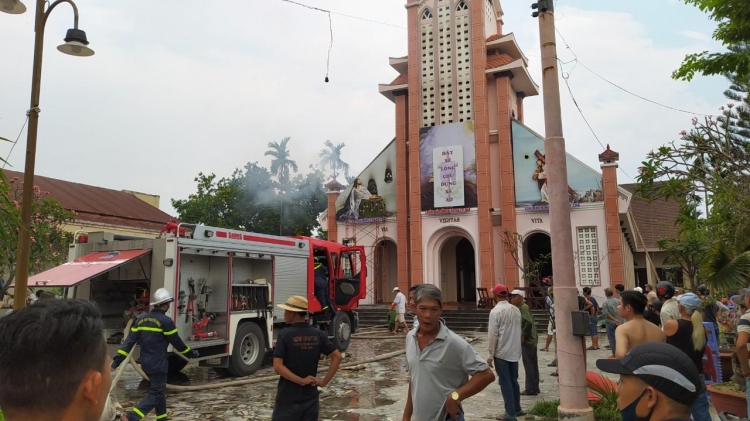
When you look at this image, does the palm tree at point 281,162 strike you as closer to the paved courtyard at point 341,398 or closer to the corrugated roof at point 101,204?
the corrugated roof at point 101,204

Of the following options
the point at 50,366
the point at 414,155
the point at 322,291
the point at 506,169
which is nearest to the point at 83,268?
the point at 322,291

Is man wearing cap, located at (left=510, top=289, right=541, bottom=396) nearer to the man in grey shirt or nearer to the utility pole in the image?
the utility pole

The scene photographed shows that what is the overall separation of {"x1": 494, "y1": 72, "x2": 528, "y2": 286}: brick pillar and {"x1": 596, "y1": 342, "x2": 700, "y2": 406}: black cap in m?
20.9

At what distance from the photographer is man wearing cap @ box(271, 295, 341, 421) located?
4480 mm

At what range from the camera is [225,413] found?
785 centimetres

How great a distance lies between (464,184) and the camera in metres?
24.5

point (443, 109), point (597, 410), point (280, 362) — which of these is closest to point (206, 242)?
point (280, 362)

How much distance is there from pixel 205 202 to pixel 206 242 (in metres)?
26.5

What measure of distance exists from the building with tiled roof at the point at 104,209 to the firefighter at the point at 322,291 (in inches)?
690

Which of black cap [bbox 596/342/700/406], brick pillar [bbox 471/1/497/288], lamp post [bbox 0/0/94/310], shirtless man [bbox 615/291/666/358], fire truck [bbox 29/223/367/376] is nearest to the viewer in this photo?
black cap [bbox 596/342/700/406]

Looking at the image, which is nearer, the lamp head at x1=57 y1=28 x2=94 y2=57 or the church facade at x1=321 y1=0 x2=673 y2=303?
the lamp head at x1=57 y1=28 x2=94 y2=57

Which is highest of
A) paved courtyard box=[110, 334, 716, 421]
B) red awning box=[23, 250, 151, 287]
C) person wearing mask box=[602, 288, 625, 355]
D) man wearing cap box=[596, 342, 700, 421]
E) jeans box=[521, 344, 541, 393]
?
red awning box=[23, 250, 151, 287]

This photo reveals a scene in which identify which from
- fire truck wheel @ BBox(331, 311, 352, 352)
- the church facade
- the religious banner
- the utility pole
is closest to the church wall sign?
the church facade

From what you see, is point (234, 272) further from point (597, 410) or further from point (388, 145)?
point (388, 145)
